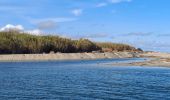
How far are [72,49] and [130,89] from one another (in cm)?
12433

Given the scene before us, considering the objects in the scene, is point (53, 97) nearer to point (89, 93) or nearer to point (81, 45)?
point (89, 93)

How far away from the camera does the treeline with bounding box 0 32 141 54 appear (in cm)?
13900

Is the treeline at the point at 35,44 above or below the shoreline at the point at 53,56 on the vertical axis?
above

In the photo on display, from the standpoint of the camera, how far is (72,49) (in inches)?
6432

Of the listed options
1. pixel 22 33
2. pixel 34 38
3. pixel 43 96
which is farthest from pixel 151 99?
pixel 22 33

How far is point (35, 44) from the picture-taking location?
487 ft

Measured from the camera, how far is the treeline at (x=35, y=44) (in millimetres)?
139000

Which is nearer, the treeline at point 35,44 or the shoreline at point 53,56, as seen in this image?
the shoreline at point 53,56

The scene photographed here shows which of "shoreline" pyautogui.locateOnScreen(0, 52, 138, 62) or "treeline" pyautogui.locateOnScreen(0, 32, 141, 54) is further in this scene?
"treeline" pyautogui.locateOnScreen(0, 32, 141, 54)

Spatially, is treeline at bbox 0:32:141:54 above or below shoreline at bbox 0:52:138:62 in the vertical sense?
above

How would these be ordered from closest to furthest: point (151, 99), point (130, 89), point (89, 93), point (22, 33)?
point (151, 99) < point (89, 93) < point (130, 89) < point (22, 33)

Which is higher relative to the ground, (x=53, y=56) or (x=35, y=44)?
(x=35, y=44)

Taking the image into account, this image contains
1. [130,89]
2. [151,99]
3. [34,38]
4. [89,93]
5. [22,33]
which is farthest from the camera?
[22,33]

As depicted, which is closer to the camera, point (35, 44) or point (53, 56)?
point (53, 56)
